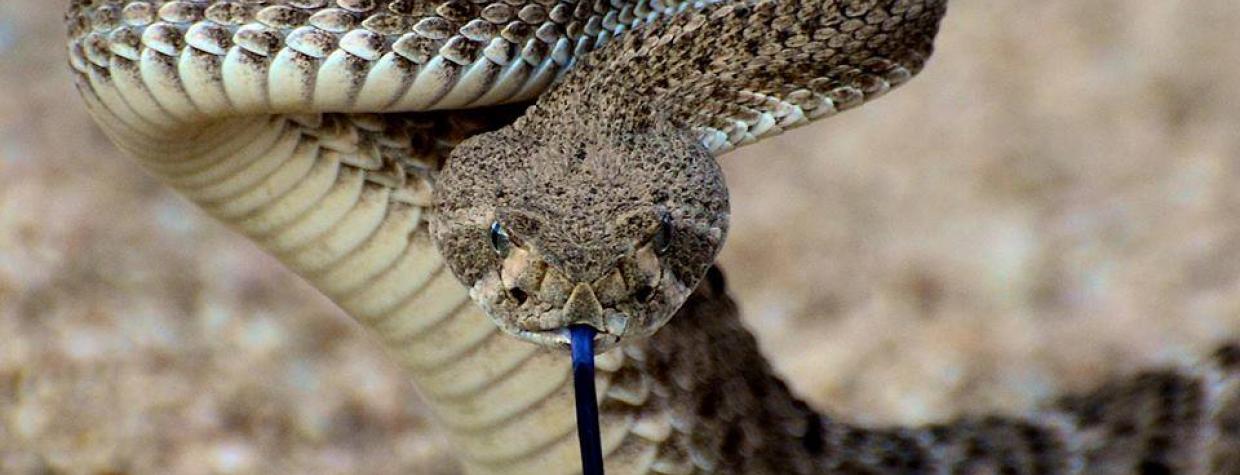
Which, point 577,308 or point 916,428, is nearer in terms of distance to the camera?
point 577,308

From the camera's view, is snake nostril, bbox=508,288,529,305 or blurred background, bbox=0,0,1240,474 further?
blurred background, bbox=0,0,1240,474

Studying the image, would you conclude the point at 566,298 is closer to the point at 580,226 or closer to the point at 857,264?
the point at 580,226

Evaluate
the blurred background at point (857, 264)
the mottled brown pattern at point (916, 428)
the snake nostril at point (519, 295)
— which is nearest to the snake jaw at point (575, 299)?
the snake nostril at point (519, 295)

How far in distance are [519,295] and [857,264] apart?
11.9 feet

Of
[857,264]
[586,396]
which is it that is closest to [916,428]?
[586,396]

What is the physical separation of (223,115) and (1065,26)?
4805 mm

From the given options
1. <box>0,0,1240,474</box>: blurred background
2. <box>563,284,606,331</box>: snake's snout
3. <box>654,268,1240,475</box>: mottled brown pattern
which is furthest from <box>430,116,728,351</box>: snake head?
<box>0,0,1240,474</box>: blurred background

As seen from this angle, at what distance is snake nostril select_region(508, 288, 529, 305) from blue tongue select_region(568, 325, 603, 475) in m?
0.10

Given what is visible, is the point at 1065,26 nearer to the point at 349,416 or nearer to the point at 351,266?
the point at 349,416

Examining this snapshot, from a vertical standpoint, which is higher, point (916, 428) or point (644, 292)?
point (644, 292)

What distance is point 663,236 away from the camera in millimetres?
3148

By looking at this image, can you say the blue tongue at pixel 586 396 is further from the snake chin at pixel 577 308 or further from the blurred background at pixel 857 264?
the blurred background at pixel 857 264

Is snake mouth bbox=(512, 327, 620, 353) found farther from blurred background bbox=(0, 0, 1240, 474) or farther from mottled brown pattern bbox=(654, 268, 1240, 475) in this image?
blurred background bbox=(0, 0, 1240, 474)

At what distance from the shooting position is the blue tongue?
10.0 feet
